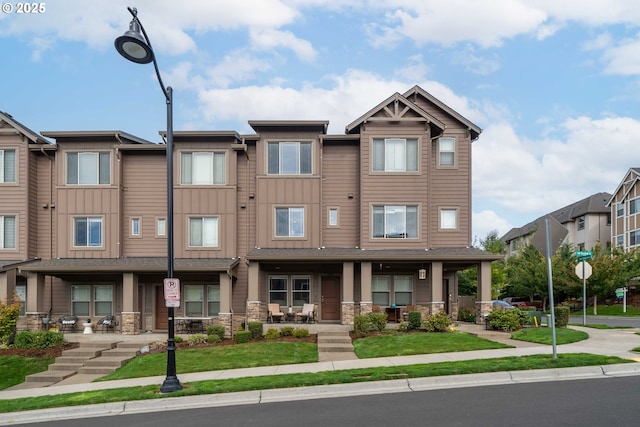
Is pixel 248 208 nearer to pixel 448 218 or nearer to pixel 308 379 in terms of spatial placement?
pixel 448 218

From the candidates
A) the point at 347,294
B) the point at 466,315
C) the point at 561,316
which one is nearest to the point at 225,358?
the point at 347,294

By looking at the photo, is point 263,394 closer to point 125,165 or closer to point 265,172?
point 265,172

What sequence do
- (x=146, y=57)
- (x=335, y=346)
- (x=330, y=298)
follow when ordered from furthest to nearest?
1. (x=330, y=298)
2. (x=335, y=346)
3. (x=146, y=57)

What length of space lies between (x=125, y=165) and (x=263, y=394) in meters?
15.8

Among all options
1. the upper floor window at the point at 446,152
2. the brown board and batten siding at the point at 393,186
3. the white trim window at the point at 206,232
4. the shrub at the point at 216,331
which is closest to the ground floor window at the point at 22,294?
the white trim window at the point at 206,232

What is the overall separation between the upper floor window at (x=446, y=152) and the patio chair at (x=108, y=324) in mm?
15752

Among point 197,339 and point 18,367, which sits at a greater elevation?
point 197,339

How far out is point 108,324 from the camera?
23.3m

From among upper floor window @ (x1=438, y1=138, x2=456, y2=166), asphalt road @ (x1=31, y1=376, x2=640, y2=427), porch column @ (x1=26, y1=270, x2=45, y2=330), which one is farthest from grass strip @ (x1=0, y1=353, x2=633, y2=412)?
upper floor window @ (x1=438, y1=138, x2=456, y2=166)

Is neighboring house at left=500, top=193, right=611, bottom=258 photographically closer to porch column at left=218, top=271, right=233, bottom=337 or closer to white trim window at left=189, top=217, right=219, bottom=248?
white trim window at left=189, top=217, right=219, bottom=248

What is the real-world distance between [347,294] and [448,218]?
595 cm

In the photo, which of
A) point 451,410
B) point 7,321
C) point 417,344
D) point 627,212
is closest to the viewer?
point 451,410

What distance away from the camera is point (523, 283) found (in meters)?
45.0

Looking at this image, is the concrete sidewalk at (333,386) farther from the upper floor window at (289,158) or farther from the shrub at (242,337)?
the upper floor window at (289,158)
